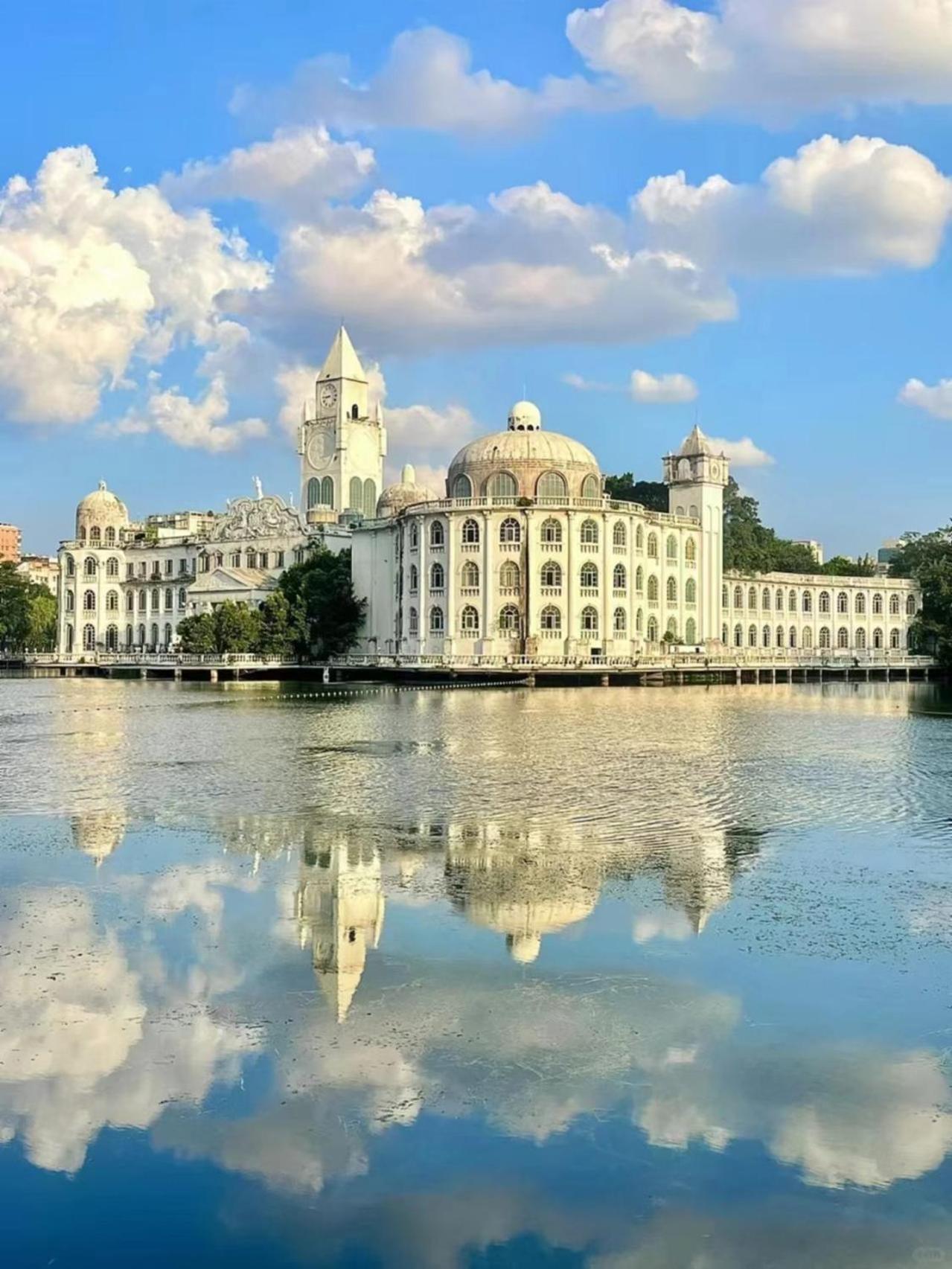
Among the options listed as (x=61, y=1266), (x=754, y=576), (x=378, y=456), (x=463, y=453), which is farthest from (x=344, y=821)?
(x=378, y=456)

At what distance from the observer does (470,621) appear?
100 meters

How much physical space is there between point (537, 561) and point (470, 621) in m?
6.90

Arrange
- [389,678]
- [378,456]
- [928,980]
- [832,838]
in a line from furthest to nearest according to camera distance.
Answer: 1. [378,456]
2. [389,678]
3. [832,838]
4. [928,980]

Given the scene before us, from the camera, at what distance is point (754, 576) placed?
13012cm

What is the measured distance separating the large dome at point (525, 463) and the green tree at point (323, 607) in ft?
40.6

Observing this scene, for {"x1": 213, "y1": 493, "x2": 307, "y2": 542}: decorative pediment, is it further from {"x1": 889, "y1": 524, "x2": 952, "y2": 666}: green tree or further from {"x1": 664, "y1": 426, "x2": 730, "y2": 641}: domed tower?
{"x1": 889, "y1": 524, "x2": 952, "y2": 666}: green tree

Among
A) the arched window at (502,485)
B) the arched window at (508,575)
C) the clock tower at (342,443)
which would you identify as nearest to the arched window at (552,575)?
the arched window at (508,575)

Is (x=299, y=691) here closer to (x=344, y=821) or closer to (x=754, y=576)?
(x=344, y=821)

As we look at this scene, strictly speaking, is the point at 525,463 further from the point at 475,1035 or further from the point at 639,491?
the point at 475,1035

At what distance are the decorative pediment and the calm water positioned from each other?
344ft

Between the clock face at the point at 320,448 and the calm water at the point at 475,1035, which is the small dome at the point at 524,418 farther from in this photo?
the calm water at the point at 475,1035

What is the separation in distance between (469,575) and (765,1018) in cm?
8924

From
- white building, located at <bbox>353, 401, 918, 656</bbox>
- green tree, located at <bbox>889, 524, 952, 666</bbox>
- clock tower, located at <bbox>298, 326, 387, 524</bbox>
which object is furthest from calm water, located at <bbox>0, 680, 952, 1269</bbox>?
clock tower, located at <bbox>298, 326, 387, 524</bbox>

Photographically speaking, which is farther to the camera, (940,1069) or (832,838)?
(832,838)
